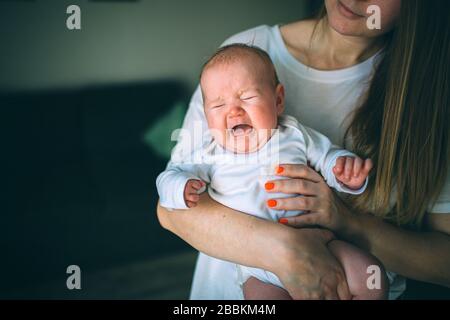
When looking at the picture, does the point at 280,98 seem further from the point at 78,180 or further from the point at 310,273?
the point at 78,180

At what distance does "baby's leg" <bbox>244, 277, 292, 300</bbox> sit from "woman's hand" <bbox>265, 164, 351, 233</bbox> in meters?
0.11

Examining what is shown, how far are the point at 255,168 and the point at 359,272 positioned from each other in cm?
23

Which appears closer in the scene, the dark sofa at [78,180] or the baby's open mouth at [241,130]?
the baby's open mouth at [241,130]

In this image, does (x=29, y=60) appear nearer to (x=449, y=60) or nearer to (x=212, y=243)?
(x=212, y=243)

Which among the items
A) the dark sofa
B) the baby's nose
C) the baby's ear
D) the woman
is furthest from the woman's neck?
the dark sofa

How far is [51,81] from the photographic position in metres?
1.20

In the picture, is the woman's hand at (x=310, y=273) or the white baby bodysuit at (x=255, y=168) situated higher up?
the white baby bodysuit at (x=255, y=168)

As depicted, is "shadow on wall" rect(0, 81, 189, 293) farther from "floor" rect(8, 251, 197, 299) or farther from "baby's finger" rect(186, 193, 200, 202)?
"baby's finger" rect(186, 193, 200, 202)

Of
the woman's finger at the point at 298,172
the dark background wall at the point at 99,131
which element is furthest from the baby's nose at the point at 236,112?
the dark background wall at the point at 99,131

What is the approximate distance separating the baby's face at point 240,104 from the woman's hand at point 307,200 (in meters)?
0.07

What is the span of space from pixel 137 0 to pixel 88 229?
2.24 ft

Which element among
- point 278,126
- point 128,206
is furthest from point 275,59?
point 128,206

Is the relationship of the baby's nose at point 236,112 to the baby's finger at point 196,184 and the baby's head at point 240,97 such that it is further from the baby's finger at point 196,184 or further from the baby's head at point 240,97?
the baby's finger at point 196,184

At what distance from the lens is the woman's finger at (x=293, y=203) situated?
2.49 ft
